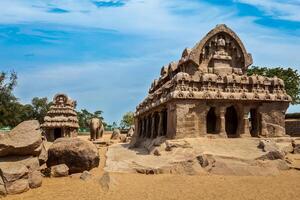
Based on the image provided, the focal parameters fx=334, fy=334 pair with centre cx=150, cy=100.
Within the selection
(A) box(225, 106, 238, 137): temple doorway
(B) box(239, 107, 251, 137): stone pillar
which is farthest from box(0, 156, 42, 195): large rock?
(A) box(225, 106, 238, 137): temple doorway

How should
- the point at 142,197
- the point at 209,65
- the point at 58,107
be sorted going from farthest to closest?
the point at 58,107, the point at 209,65, the point at 142,197

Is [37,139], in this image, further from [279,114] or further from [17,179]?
[279,114]

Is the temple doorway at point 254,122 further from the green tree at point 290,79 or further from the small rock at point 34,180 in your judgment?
the green tree at point 290,79

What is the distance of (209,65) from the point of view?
2164 centimetres

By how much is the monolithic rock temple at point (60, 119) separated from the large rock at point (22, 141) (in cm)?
2322

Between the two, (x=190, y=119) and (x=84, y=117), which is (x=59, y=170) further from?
(x=84, y=117)

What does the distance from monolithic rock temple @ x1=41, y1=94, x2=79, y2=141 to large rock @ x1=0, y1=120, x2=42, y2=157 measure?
914 inches

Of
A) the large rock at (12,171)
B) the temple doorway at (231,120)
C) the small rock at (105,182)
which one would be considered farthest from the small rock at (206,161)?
the temple doorway at (231,120)

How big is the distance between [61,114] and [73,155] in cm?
2299

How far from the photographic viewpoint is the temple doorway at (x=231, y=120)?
21.6 metres

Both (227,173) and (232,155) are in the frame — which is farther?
(232,155)

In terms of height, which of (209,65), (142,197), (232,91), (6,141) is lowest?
(142,197)

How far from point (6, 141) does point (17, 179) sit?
1.36m

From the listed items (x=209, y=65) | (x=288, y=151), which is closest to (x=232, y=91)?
(x=209, y=65)
